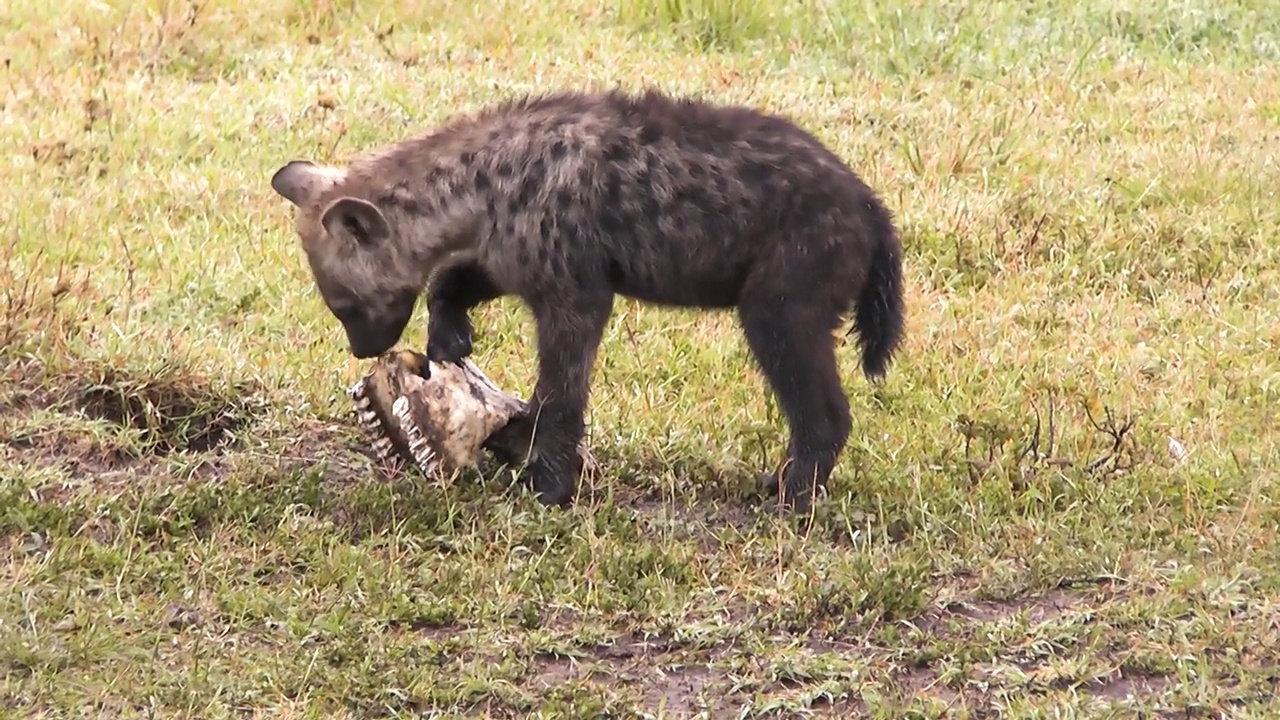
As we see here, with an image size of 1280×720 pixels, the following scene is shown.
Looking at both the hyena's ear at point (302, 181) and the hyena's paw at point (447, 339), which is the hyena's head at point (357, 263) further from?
the hyena's paw at point (447, 339)

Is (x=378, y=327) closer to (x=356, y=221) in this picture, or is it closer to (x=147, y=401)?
(x=356, y=221)

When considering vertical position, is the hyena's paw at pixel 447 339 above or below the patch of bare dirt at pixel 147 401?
above

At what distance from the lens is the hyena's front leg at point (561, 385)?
17.6 feet

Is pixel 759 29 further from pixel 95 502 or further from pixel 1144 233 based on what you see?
pixel 95 502

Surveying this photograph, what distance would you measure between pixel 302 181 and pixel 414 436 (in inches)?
41.9

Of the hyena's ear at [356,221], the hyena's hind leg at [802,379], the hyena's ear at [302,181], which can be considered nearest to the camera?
the hyena's hind leg at [802,379]

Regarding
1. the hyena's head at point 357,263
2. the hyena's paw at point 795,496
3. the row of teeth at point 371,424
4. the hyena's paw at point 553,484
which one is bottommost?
the hyena's paw at point 795,496

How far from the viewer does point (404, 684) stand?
4.36 m

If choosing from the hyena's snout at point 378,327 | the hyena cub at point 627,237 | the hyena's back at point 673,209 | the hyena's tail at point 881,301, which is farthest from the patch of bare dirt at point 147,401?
the hyena's tail at point 881,301

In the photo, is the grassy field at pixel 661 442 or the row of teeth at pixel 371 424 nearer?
the grassy field at pixel 661 442

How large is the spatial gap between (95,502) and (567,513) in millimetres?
1463

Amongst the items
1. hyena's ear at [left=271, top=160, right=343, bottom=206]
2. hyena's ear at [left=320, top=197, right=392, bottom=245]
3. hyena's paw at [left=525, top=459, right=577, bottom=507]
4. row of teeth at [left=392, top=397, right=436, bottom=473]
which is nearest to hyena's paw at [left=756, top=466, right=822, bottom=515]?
hyena's paw at [left=525, top=459, right=577, bottom=507]

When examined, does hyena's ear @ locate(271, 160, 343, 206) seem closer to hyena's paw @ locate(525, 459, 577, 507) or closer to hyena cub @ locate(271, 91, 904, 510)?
hyena cub @ locate(271, 91, 904, 510)

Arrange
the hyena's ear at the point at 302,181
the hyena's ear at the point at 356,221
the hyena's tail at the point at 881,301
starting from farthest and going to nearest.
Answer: the hyena's ear at the point at 302,181
the hyena's tail at the point at 881,301
the hyena's ear at the point at 356,221
